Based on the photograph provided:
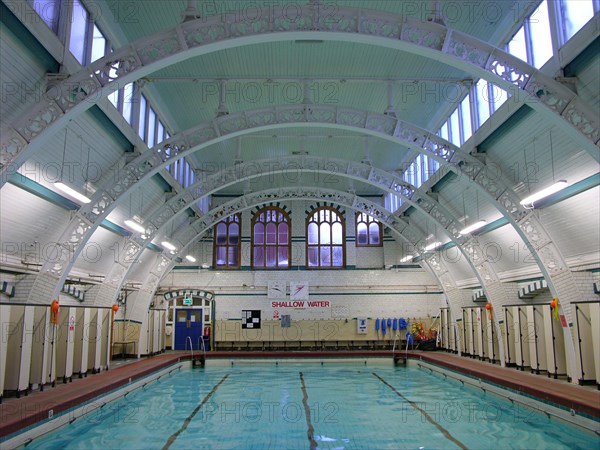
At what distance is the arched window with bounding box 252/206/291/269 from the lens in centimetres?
2764

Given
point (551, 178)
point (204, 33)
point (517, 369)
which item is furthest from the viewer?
point (517, 369)

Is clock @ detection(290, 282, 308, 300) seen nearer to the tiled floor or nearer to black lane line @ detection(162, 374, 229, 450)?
the tiled floor

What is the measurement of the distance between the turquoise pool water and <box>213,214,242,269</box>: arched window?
11.5 meters

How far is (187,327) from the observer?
26656mm

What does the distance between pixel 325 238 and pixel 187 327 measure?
28.7 feet

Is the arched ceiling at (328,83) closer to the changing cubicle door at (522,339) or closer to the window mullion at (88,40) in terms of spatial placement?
the window mullion at (88,40)

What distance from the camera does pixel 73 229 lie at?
12828mm

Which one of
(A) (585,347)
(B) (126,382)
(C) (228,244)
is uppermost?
(C) (228,244)

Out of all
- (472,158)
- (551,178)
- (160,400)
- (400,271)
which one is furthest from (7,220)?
(400,271)

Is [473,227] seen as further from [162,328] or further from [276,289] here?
[162,328]

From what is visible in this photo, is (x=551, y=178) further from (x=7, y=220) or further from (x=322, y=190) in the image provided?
(x=7, y=220)

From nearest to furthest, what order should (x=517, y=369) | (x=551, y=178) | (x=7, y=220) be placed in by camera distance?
1. (x=7, y=220)
2. (x=551, y=178)
3. (x=517, y=369)

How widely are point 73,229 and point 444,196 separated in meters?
12.7

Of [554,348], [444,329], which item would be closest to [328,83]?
[554,348]
